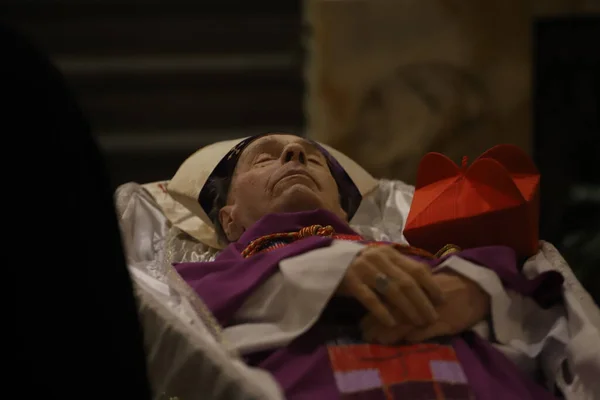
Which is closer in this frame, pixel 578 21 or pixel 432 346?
pixel 432 346

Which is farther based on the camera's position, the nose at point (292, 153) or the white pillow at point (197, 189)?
the white pillow at point (197, 189)

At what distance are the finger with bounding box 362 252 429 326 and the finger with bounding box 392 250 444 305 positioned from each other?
1 centimetres

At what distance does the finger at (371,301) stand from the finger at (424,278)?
5cm

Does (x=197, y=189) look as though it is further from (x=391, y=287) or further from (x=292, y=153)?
(x=391, y=287)

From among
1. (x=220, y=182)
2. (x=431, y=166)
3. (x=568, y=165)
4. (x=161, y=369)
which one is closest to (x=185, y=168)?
(x=220, y=182)

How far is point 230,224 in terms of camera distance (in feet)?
4.21

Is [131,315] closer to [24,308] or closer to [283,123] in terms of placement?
[24,308]

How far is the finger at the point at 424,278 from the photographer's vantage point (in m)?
0.88

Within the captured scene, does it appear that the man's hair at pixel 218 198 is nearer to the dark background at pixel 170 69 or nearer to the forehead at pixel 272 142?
the forehead at pixel 272 142

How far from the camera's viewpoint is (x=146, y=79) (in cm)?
286

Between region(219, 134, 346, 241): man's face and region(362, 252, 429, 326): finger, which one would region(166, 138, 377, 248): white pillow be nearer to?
region(219, 134, 346, 241): man's face

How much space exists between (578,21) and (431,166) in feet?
4.90

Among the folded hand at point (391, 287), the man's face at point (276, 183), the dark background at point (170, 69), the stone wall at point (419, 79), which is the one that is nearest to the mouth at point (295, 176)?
the man's face at point (276, 183)

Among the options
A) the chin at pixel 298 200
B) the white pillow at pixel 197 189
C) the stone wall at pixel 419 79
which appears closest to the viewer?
the chin at pixel 298 200
